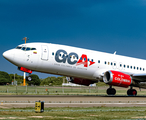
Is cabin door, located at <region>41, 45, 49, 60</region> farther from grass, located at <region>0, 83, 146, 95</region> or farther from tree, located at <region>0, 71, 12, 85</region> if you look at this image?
tree, located at <region>0, 71, 12, 85</region>

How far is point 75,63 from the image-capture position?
26.8 m

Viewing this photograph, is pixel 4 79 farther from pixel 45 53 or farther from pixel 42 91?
pixel 45 53

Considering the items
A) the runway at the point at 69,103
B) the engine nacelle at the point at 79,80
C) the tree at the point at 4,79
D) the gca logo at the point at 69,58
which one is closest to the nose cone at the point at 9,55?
the gca logo at the point at 69,58

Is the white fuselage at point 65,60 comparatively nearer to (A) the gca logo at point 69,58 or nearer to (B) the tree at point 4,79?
(A) the gca logo at point 69,58

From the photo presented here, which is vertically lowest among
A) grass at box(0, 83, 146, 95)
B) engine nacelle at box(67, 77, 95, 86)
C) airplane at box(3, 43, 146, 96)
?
grass at box(0, 83, 146, 95)

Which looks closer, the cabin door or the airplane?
the airplane

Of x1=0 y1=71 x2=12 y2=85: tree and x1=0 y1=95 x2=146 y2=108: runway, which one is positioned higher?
x1=0 y1=71 x2=12 y2=85: tree

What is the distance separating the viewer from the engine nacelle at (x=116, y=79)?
2636 centimetres

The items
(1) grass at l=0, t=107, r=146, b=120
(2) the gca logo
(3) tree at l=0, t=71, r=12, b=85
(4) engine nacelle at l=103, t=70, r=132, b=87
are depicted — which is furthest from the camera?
(3) tree at l=0, t=71, r=12, b=85

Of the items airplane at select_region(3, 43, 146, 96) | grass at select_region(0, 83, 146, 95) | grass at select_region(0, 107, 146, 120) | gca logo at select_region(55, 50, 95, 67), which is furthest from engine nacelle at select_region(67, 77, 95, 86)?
grass at select_region(0, 107, 146, 120)

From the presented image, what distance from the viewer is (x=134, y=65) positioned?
31750mm

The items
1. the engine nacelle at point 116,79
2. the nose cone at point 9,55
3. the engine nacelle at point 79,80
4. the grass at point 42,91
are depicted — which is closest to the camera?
the nose cone at point 9,55

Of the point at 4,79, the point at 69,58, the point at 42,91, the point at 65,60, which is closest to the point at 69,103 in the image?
the point at 65,60

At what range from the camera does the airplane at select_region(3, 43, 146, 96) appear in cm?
2494
